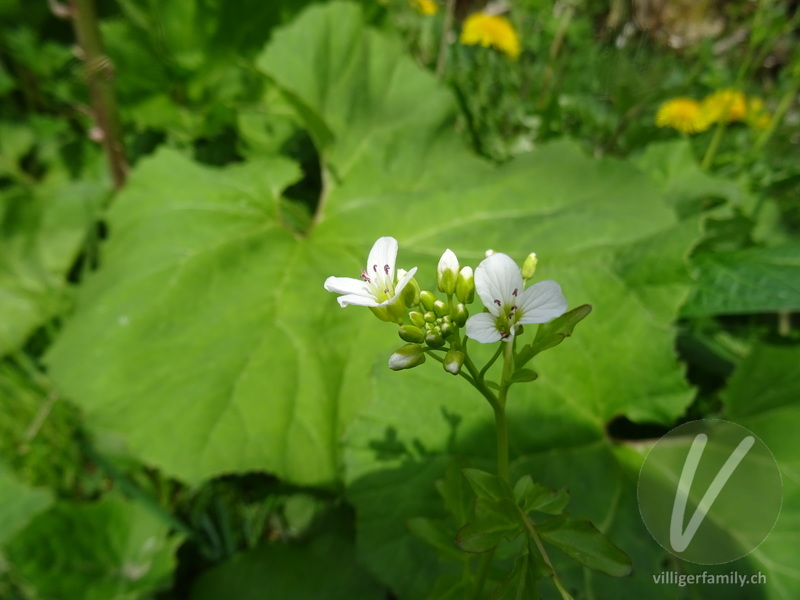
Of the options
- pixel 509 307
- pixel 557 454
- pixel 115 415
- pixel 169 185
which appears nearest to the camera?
pixel 509 307

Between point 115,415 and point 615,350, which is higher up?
point 615,350

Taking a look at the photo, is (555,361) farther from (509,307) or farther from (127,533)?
(127,533)

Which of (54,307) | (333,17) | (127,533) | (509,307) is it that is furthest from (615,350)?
(54,307)

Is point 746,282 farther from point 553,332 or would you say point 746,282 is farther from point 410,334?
point 410,334

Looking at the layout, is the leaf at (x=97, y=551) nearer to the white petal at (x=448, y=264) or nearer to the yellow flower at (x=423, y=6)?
the white petal at (x=448, y=264)

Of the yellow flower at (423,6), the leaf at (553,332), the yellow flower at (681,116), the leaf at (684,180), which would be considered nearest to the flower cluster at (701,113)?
the yellow flower at (681,116)

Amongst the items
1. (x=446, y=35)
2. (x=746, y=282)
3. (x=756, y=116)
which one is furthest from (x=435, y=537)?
(x=756, y=116)
